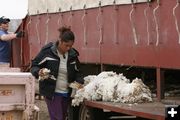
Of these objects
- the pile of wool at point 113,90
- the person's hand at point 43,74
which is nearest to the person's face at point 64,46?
the person's hand at point 43,74

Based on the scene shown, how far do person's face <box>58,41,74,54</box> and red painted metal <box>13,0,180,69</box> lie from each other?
1079 mm

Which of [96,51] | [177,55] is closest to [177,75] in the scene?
[96,51]

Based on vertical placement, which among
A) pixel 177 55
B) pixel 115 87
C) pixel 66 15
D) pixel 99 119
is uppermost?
pixel 66 15

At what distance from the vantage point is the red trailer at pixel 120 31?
6.99 metres

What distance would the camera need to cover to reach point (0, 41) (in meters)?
11.5

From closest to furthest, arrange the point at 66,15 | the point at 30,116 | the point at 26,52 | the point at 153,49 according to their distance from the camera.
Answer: the point at 30,116 → the point at 153,49 → the point at 66,15 → the point at 26,52

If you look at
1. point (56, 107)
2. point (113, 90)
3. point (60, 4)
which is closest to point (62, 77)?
point (56, 107)

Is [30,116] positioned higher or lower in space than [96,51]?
lower

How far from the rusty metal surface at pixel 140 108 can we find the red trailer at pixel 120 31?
1.26ft

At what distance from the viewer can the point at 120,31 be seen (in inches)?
327

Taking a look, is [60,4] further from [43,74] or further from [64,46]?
[43,74]

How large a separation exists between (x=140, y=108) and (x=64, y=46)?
1.44 m

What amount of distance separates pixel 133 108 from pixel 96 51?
108 inches

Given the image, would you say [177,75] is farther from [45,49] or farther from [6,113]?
[6,113]
